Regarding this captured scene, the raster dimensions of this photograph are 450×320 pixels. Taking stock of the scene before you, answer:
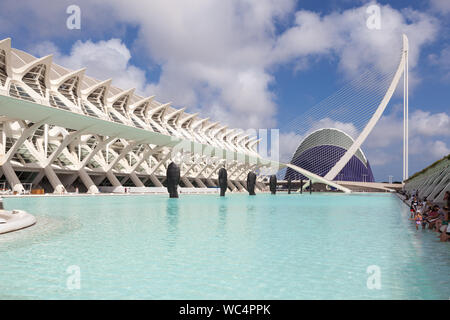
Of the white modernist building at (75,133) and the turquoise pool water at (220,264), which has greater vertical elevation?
the white modernist building at (75,133)

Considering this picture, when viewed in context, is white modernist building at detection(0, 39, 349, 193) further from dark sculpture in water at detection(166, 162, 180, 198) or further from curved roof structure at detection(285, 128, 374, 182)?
curved roof structure at detection(285, 128, 374, 182)

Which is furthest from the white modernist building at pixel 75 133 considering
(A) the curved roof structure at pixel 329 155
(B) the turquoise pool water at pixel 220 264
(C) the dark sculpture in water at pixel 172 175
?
(A) the curved roof structure at pixel 329 155

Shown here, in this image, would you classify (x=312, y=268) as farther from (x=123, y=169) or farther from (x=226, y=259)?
(x=123, y=169)

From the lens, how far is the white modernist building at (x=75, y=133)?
24.1 meters

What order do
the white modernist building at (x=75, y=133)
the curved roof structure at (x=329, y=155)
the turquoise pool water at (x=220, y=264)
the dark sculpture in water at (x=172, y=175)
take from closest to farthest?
1. the turquoise pool water at (x=220, y=264)
2. the dark sculpture in water at (x=172, y=175)
3. the white modernist building at (x=75, y=133)
4. the curved roof structure at (x=329, y=155)

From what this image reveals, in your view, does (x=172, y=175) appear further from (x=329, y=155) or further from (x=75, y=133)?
(x=329, y=155)

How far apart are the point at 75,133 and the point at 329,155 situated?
7523 cm

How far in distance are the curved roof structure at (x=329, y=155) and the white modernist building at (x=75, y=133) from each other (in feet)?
127

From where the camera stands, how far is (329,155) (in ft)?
305

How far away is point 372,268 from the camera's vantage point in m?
3.81

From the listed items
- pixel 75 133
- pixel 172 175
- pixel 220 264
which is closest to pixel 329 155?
pixel 75 133

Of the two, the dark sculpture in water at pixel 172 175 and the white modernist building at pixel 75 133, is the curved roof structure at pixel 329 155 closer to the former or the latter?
the white modernist building at pixel 75 133

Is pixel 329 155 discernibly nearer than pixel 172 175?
No
